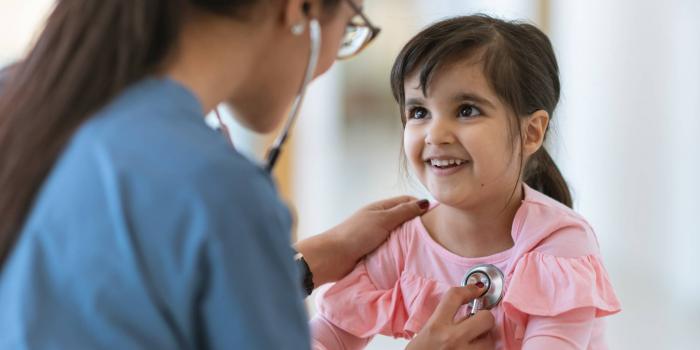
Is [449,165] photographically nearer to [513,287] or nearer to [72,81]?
[513,287]

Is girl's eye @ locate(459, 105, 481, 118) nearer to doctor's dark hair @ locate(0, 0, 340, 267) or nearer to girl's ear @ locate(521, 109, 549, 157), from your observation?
girl's ear @ locate(521, 109, 549, 157)

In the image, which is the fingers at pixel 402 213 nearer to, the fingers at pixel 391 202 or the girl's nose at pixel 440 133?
the fingers at pixel 391 202

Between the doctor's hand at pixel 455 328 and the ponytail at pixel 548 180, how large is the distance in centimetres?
24

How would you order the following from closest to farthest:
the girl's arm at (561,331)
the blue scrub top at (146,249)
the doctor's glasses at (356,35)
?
the blue scrub top at (146,249) → the doctor's glasses at (356,35) → the girl's arm at (561,331)

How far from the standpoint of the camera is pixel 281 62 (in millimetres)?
865

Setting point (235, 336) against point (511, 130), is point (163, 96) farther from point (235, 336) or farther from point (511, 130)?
point (511, 130)

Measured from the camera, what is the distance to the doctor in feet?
→ 2.29

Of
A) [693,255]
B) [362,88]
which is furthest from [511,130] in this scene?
[362,88]

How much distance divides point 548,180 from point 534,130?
148 mm

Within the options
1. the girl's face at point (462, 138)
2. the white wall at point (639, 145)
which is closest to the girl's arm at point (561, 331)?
the girl's face at point (462, 138)

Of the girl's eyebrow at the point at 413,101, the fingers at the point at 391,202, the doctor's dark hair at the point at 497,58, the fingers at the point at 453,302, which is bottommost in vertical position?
the fingers at the point at 453,302

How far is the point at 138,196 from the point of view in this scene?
0.70 meters

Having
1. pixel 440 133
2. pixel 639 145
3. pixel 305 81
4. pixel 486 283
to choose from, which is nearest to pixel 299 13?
pixel 305 81

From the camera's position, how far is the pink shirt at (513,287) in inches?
43.8
